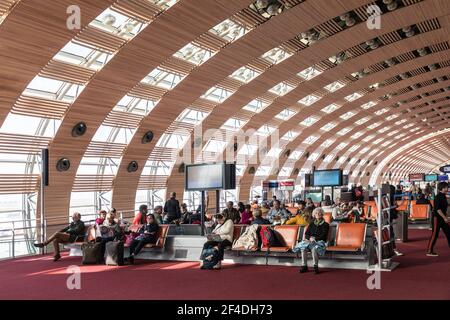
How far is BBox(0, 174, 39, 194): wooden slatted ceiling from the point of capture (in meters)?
17.0

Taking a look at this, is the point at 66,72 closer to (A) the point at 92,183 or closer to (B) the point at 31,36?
(B) the point at 31,36

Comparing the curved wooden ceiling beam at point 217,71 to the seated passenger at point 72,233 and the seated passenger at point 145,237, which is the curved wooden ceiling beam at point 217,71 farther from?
the seated passenger at point 145,237

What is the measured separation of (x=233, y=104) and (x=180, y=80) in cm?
462

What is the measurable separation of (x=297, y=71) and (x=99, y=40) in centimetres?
946

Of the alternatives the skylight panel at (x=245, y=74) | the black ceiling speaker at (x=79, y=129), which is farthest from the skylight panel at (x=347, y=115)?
the black ceiling speaker at (x=79, y=129)

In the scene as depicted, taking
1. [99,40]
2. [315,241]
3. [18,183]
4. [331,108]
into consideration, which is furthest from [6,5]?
[331,108]

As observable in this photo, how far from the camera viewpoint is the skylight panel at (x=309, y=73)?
75.1 feet

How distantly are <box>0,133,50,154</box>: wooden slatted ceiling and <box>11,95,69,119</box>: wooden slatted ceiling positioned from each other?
102 cm

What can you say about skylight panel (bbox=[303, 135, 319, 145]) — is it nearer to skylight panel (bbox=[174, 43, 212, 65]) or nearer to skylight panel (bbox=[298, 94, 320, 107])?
skylight panel (bbox=[298, 94, 320, 107])

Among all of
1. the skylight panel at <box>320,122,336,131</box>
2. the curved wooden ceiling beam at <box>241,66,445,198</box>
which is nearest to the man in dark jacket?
the curved wooden ceiling beam at <box>241,66,445,198</box>

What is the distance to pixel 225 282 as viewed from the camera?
814 cm

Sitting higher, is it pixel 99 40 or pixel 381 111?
pixel 381 111

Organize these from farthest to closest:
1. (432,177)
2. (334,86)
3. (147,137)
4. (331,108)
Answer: (331,108) < (432,177) < (334,86) < (147,137)

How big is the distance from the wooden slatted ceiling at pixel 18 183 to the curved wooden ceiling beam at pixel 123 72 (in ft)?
2.15
